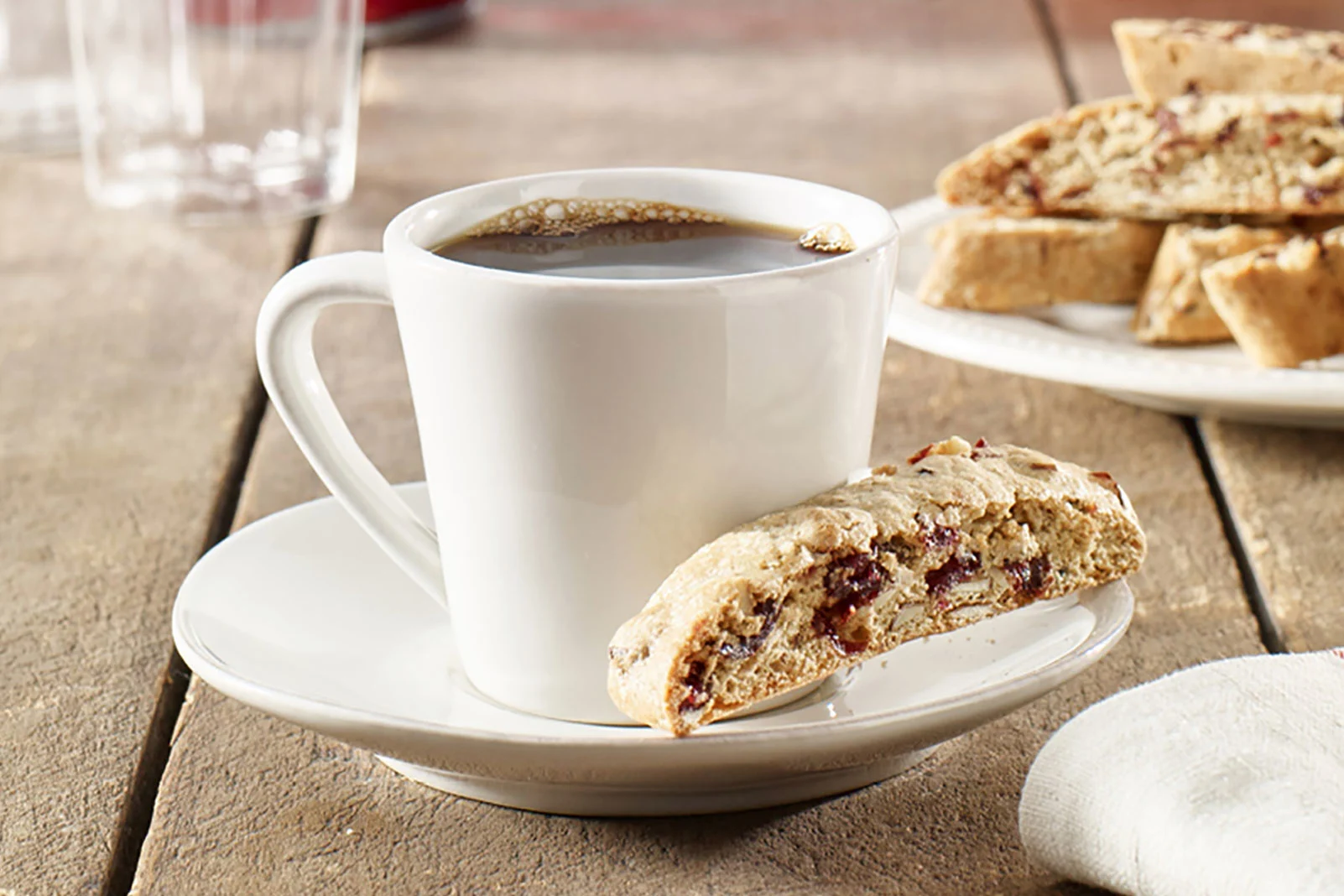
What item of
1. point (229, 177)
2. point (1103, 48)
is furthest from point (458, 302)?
point (1103, 48)

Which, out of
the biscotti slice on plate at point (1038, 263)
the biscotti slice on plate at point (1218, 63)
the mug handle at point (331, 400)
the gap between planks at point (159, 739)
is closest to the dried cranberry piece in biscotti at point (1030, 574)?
the mug handle at point (331, 400)

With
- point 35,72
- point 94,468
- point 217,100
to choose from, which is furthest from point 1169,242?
point 35,72

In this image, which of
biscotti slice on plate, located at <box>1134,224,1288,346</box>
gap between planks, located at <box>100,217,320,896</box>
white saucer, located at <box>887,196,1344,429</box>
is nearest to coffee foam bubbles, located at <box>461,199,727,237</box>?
gap between planks, located at <box>100,217,320,896</box>

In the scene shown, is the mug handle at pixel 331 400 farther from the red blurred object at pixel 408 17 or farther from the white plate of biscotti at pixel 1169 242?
the red blurred object at pixel 408 17

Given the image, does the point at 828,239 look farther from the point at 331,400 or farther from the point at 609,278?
the point at 331,400

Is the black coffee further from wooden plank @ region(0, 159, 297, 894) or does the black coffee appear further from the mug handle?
wooden plank @ region(0, 159, 297, 894)

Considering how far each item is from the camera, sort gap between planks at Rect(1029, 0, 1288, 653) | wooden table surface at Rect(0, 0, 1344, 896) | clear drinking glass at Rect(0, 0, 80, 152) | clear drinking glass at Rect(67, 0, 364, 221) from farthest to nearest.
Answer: clear drinking glass at Rect(0, 0, 80, 152) < clear drinking glass at Rect(67, 0, 364, 221) < gap between planks at Rect(1029, 0, 1288, 653) < wooden table surface at Rect(0, 0, 1344, 896)

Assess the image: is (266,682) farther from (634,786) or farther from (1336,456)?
(1336,456)
